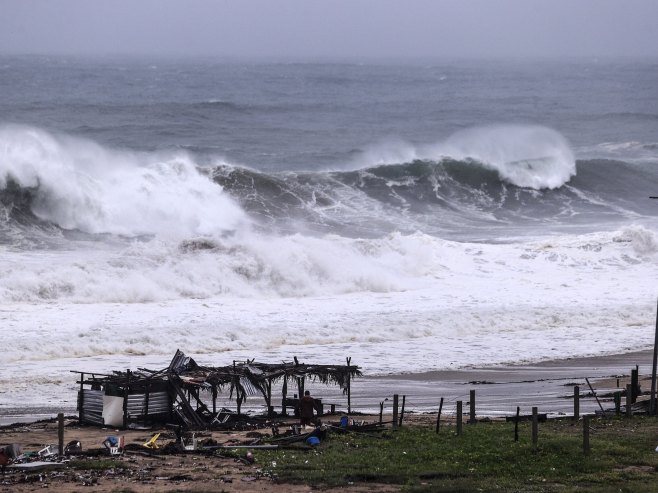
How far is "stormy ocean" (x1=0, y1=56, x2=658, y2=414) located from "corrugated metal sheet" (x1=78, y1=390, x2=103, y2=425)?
73.0 inches

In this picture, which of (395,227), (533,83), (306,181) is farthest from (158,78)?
(395,227)

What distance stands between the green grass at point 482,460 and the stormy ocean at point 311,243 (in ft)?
19.7

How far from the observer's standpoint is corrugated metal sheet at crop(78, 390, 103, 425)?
17.1m

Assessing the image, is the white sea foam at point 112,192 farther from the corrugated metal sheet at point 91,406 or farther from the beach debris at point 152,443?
the beach debris at point 152,443

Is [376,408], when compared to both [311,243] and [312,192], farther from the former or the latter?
[312,192]

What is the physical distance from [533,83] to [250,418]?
113488 mm

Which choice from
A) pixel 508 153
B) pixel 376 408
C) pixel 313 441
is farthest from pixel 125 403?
pixel 508 153

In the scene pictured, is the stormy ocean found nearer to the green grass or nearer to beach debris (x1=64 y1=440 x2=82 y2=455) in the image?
beach debris (x1=64 y1=440 x2=82 y2=455)

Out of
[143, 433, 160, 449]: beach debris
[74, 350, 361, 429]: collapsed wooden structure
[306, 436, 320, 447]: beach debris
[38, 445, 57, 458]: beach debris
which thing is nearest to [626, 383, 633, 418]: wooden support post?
[74, 350, 361, 429]: collapsed wooden structure

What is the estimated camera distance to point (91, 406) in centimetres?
1722

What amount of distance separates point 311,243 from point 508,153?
23.6m

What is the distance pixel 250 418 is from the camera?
691 inches

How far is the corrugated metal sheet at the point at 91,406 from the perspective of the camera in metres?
17.1

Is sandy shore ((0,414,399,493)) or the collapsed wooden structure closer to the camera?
sandy shore ((0,414,399,493))
